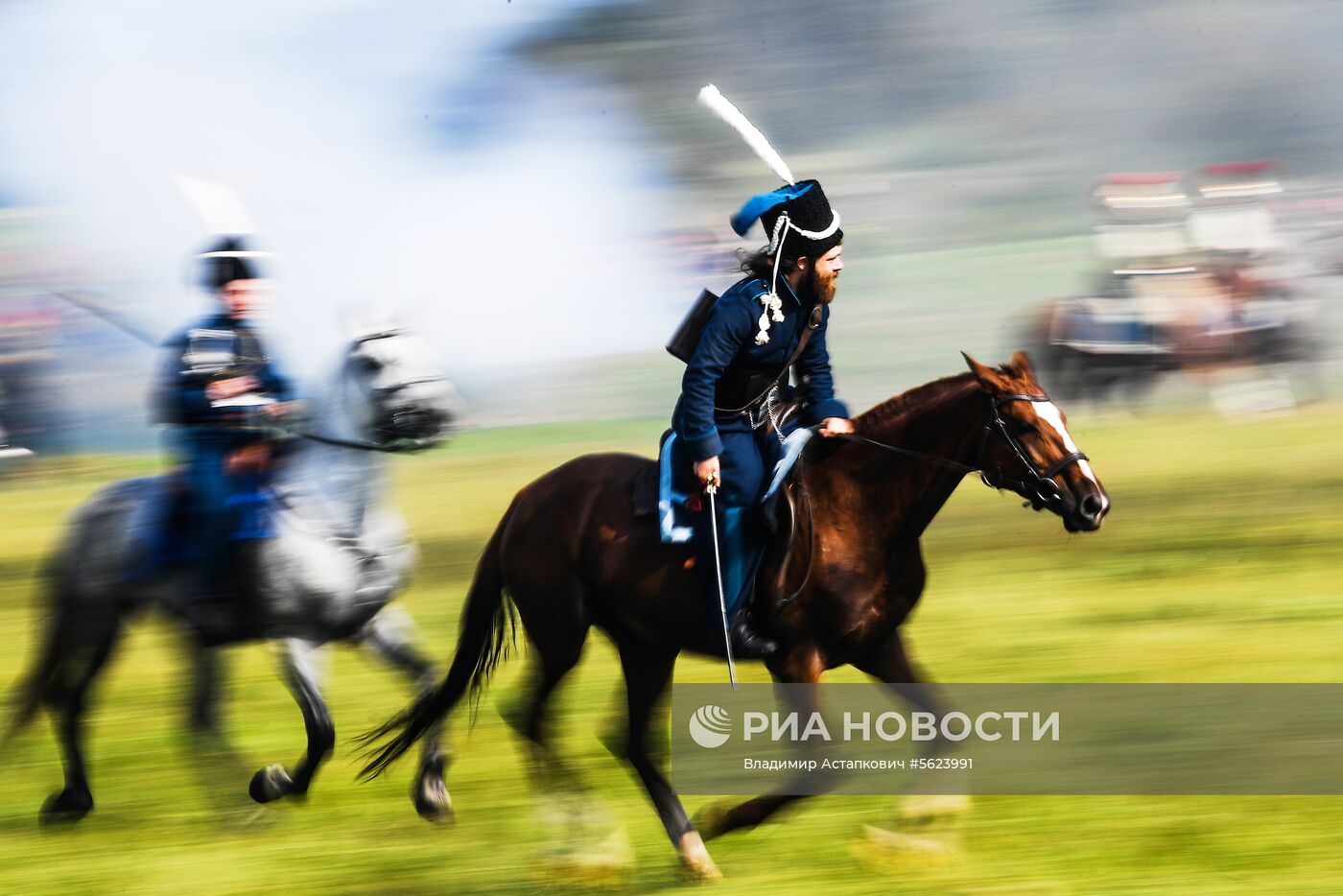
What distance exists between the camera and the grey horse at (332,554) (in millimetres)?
5492

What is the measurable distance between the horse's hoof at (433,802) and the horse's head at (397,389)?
111 cm

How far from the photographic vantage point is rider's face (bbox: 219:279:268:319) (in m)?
5.42

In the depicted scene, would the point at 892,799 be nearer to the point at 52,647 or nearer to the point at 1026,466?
the point at 1026,466

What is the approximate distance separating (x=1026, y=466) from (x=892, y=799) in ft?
4.43

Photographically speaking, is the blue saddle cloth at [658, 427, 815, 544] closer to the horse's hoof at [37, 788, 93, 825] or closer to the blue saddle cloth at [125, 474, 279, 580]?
the blue saddle cloth at [125, 474, 279, 580]

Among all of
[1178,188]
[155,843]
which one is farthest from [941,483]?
[1178,188]

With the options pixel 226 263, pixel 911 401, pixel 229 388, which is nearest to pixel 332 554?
pixel 229 388

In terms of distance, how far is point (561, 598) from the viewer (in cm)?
512

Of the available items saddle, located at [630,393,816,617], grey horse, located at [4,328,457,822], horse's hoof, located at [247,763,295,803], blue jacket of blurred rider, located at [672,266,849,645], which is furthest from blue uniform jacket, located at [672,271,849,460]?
horse's hoof, located at [247,763,295,803]

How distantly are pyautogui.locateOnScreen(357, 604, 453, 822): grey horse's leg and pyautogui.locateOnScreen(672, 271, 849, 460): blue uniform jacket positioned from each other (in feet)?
4.68

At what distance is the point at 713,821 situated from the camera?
474 centimetres

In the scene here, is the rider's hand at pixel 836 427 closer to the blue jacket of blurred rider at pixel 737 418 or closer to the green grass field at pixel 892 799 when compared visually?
the blue jacket of blurred rider at pixel 737 418

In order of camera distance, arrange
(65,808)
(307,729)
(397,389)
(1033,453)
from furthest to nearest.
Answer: (65,808) → (307,729) → (397,389) → (1033,453)

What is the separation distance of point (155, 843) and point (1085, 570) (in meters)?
5.02
